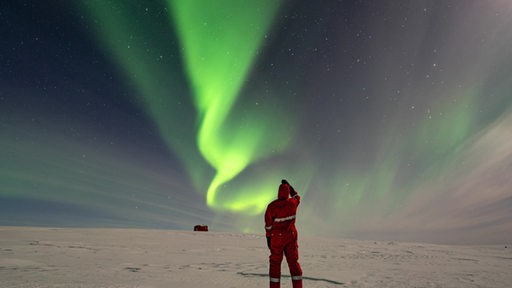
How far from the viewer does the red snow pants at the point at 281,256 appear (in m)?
5.86

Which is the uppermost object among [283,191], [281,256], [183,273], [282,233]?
[283,191]

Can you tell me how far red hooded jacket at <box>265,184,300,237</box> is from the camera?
6.21 m

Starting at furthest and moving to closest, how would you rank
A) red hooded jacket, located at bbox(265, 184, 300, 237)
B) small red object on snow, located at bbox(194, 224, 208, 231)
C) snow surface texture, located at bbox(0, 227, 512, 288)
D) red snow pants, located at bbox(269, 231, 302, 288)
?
small red object on snow, located at bbox(194, 224, 208, 231) → snow surface texture, located at bbox(0, 227, 512, 288) → red hooded jacket, located at bbox(265, 184, 300, 237) → red snow pants, located at bbox(269, 231, 302, 288)

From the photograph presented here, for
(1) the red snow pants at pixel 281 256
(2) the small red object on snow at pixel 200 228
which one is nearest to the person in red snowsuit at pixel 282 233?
(1) the red snow pants at pixel 281 256

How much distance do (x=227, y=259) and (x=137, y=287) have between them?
4961 millimetres

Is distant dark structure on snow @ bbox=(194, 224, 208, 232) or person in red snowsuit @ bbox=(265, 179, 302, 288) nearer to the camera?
person in red snowsuit @ bbox=(265, 179, 302, 288)

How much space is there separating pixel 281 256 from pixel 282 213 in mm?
791

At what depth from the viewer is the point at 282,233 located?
6156 millimetres

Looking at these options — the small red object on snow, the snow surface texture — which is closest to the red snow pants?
the snow surface texture

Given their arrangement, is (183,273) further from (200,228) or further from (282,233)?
(200,228)

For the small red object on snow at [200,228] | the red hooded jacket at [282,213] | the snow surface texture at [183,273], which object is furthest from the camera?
the small red object on snow at [200,228]

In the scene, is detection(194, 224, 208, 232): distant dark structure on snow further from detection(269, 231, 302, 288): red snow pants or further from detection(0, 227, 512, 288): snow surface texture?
detection(269, 231, 302, 288): red snow pants

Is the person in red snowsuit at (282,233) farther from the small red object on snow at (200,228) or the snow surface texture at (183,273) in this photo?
the small red object on snow at (200,228)

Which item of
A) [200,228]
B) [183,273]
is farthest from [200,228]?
[183,273]
